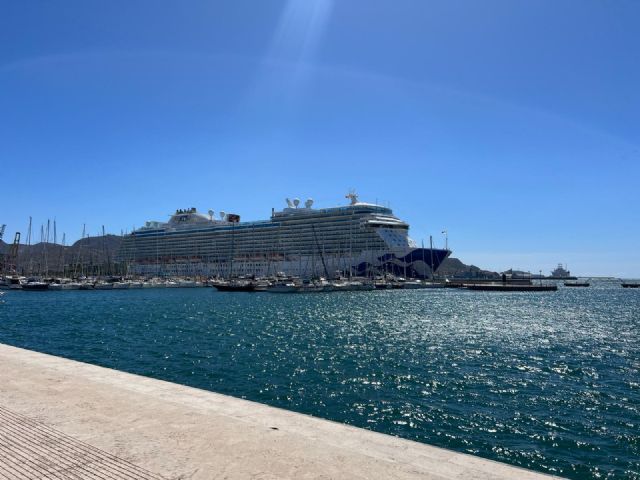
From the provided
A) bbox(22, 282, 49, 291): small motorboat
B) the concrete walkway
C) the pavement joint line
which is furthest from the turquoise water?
bbox(22, 282, 49, 291): small motorboat

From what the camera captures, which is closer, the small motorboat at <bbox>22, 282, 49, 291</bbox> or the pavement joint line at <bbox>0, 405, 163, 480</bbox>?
the pavement joint line at <bbox>0, 405, 163, 480</bbox>

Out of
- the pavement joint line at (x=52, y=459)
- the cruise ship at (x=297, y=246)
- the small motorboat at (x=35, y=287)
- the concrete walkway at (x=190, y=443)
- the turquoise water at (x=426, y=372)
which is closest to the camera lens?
the pavement joint line at (x=52, y=459)

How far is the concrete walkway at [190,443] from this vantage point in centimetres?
502

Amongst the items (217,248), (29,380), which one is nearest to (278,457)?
(29,380)

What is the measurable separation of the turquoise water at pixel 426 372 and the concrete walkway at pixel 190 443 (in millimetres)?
3777

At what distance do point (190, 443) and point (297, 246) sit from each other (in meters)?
97.9

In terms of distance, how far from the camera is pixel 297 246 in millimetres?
103688

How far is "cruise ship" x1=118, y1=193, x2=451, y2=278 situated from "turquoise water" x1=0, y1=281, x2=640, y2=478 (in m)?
61.8

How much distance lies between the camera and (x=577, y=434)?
1028 centimetres

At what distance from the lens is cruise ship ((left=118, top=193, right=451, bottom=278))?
95125 mm

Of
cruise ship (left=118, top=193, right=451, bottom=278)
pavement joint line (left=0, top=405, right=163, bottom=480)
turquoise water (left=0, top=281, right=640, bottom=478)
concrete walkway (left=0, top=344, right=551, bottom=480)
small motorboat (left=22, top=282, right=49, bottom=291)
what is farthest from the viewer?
cruise ship (left=118, top=193, right=451, bottom=278)

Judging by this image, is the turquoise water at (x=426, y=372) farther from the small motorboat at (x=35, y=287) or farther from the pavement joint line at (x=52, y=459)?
the small motorboat at (x=35, y=287)

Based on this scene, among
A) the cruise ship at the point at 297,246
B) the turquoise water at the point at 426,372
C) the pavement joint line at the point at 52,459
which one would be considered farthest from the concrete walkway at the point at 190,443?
the cruise ship at the point at 297,246

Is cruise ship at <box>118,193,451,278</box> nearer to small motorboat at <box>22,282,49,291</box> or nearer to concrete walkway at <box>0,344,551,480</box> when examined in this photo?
small motorboat at <box>22,282,49,291</box>
